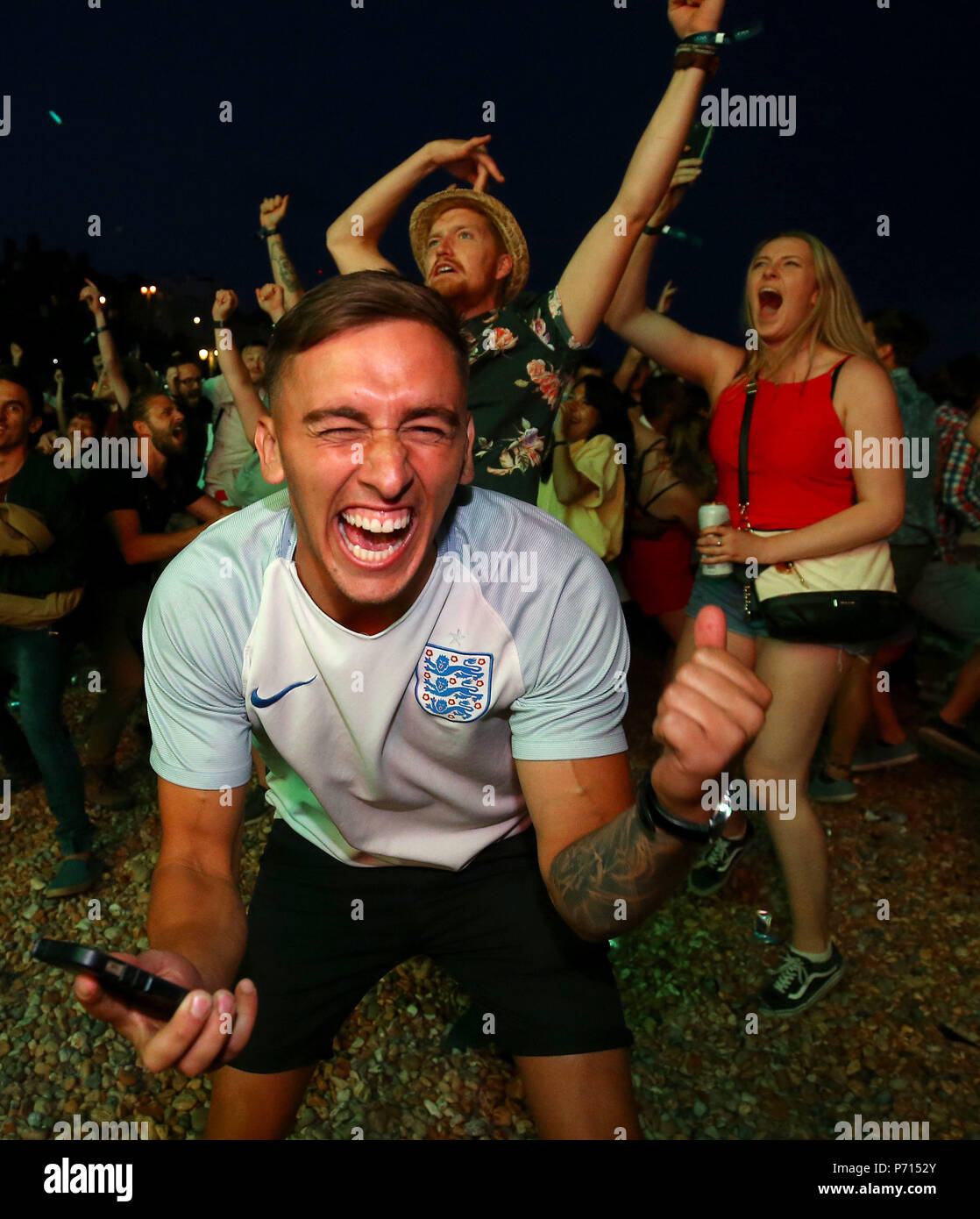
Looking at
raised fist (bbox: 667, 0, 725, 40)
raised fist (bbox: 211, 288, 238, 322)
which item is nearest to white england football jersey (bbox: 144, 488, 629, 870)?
raised fist (bbox: 667, 0, 725, 40)

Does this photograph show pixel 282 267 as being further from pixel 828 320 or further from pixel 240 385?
pixel 828 320

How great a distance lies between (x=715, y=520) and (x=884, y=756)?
3.24 m

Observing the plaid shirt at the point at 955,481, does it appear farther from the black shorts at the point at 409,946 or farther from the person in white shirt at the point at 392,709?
the black shorts at the point at 409,946

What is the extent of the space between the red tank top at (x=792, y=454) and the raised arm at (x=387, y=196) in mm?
1321

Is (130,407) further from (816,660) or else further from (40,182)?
(40,182)

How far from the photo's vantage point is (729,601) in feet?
9.55

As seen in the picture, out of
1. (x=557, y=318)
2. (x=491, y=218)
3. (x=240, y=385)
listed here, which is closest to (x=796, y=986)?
(x=557, y=318)

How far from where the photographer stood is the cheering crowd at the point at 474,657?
5.31ft

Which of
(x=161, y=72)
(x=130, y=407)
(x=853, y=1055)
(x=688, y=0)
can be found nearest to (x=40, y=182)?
(x=161, y=72)

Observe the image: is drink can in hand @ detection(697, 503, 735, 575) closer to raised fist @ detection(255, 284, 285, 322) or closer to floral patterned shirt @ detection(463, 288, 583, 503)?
floral patterned shirt @ detection(463, 288, 583, 503)

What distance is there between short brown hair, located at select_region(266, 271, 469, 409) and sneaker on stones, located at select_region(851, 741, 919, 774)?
4.26 m
